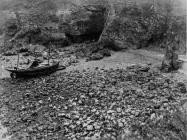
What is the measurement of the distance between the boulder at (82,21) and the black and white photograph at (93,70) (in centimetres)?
16

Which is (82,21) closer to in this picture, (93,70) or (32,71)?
(93,70)

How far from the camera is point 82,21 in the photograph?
40562 millimetres

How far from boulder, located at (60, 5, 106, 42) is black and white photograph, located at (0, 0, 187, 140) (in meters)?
0.16

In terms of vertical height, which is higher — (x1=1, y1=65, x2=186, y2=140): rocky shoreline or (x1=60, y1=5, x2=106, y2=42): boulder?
(x1=60, y1=5, x2=106, y2=42): boulder

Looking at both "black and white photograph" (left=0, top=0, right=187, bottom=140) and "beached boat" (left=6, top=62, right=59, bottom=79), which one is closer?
"black and white photograph" (left=0, top=0, right=187, bottom=140)

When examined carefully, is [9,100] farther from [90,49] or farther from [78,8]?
[78,8]

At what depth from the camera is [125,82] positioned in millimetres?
24172

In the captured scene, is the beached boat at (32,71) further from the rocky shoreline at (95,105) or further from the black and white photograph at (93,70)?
the rocky shoreline at (95,105)

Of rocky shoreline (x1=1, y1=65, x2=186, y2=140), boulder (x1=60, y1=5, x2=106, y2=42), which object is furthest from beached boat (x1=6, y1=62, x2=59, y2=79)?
boulder (x1=60, y1=5, x2=106, y2=42)

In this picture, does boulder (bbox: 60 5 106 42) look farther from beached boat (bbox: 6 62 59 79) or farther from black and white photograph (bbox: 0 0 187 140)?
beached boat (bbox: 6 62 59 79)

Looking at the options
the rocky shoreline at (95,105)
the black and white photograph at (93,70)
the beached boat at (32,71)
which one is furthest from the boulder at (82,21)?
the rocky shoreline at (95,105)

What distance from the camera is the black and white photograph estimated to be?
17781 millimetres

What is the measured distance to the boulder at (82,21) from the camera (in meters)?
40.5

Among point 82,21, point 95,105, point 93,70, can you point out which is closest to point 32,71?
point 93,70
